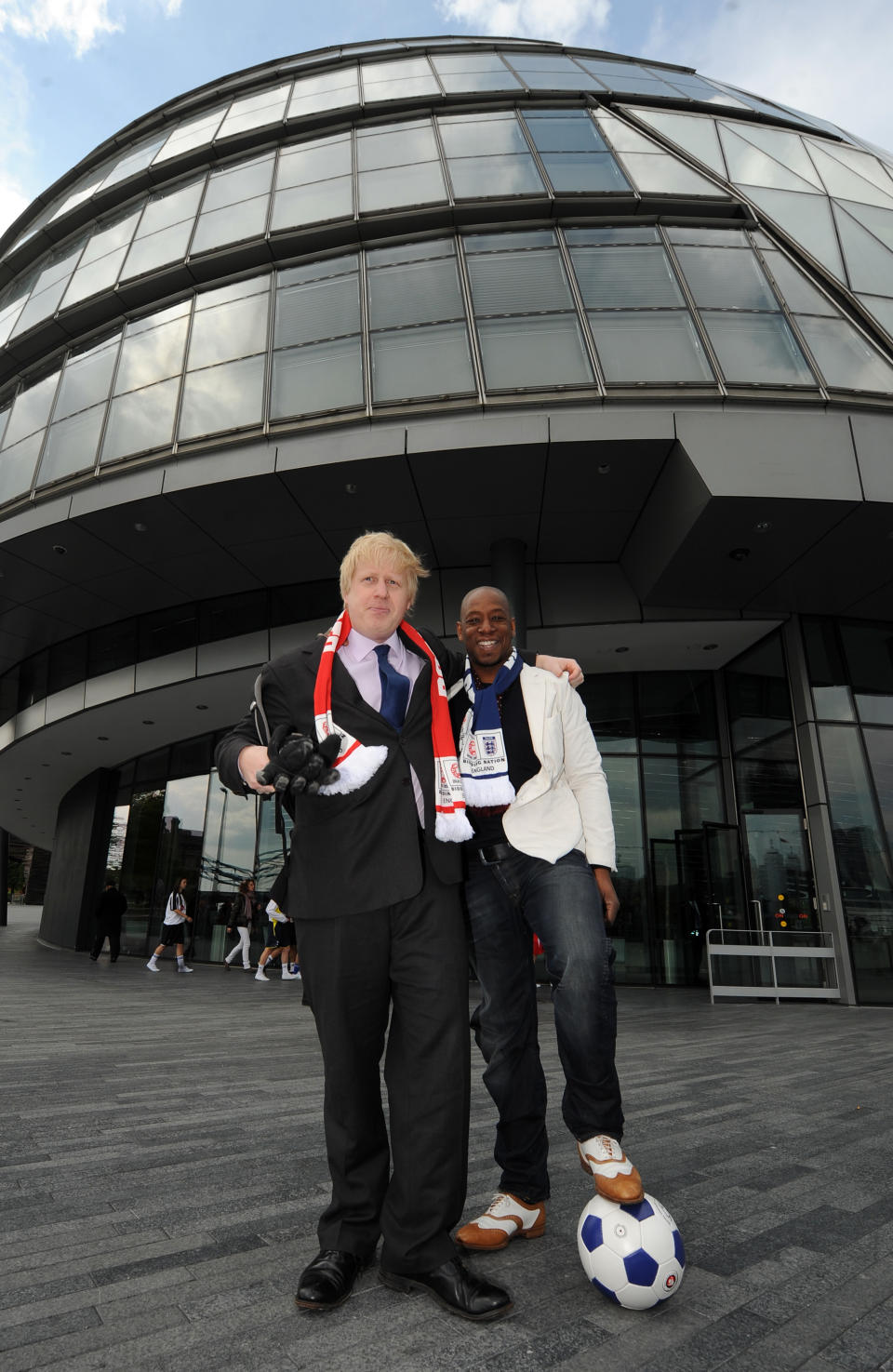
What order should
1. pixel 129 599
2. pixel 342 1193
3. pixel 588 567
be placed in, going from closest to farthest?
pixel 342 1193, pixel 588 567, pixel 129 599

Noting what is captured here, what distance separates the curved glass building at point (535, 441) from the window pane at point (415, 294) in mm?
70

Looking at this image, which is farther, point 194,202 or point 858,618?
point 194,202

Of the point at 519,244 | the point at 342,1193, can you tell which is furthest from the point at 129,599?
the point at 342,1193

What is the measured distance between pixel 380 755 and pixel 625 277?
12.3 metres

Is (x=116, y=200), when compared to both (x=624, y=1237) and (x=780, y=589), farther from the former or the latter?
(x=624, y=1237)

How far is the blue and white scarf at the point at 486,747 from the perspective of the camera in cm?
259

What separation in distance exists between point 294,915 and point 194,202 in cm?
1737

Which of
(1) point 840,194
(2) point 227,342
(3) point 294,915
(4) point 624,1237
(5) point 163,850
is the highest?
(1) point 840,194

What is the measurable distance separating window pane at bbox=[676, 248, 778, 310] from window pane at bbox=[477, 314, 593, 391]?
2311mm

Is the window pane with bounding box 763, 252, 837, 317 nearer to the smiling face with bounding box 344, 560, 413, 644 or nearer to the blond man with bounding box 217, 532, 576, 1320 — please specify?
the smiling face with bounding box 344, 560, 413, 644

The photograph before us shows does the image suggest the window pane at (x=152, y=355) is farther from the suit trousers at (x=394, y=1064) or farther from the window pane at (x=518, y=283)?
the suit trousers at (x=394, y=1064)

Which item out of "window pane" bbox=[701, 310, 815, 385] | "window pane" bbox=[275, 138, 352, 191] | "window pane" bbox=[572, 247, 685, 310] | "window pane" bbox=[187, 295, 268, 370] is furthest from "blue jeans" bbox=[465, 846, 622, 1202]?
"window pane" bbox=[275, 138, 352, 191]

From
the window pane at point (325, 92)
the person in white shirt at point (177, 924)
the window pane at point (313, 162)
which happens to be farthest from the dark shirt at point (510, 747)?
the window pane at point (325, 92)

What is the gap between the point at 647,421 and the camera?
1033 cm
